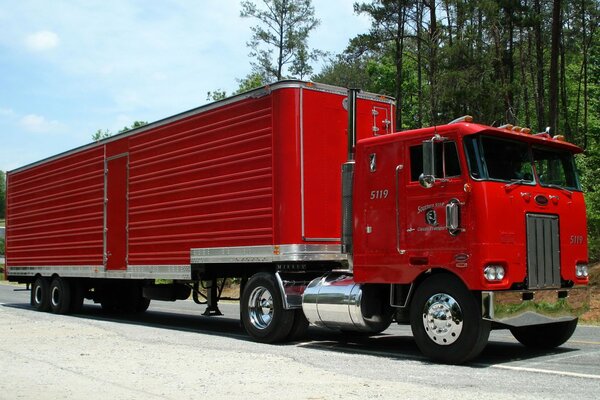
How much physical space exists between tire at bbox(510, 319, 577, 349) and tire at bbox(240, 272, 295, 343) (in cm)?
331

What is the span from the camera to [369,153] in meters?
9.31

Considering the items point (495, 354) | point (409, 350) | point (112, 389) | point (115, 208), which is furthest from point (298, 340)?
point (115, 208)

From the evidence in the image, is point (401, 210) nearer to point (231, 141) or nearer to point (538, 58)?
point (231, 141)

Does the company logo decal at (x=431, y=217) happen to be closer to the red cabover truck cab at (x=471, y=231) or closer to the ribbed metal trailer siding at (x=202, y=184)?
the red cabover truck cab at (x=471, y=231)

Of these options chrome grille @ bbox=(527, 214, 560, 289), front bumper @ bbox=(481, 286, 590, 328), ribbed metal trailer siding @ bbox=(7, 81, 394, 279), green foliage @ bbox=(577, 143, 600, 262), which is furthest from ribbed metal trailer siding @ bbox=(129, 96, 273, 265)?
green foliage @ bbox=(577, 143, 600, 262)

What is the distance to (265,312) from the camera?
10586mm

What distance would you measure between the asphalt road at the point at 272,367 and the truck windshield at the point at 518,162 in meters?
2.29

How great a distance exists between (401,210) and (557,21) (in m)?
18.2

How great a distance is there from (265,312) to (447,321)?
11.2 ft

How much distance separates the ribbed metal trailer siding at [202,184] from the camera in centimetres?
1055

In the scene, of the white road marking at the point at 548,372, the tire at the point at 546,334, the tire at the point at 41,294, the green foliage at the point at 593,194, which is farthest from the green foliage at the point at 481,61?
the tire at the point at 41,294

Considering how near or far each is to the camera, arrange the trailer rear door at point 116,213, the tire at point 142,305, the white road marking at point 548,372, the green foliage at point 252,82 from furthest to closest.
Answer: the green foliage at point 252,82 → the tire at point 142,305 → the trailer rear door at point 116,213 → the white road marking at point 548,372

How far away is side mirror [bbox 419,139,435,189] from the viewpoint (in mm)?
8148

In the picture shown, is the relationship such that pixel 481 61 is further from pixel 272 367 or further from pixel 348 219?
pixel 272 367
